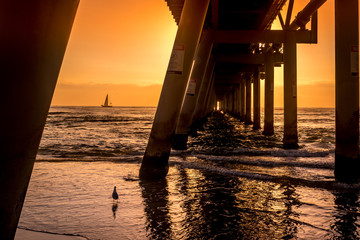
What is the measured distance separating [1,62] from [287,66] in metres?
11.8

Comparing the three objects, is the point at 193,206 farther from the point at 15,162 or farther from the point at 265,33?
the point at 265,33

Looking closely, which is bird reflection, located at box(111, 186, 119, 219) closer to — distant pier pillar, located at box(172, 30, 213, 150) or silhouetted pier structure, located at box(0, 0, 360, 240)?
silhouetted pier structure, located at box(0, 0, 360, 240)

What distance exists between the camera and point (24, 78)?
1.86m

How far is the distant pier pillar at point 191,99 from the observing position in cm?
1173

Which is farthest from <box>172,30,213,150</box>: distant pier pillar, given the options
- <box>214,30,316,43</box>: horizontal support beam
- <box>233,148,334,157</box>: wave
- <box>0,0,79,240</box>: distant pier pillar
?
<box>0,0,79,240</box>: distant pier pillar

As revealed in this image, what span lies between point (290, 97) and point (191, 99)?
3.45m

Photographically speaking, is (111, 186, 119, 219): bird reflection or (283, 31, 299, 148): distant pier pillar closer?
(111, 186, 119, 219): bird reflection

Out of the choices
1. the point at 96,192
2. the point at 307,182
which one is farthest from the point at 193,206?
the point at 307,182

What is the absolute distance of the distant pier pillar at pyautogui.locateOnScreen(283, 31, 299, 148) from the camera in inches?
480

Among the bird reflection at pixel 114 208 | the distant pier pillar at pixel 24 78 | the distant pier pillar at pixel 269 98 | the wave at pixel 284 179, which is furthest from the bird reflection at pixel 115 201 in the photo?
the distant pier pillar at pixel 269 98

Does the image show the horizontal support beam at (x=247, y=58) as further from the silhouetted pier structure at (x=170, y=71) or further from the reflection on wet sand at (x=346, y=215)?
the reflection on wet sand at (x=346, y=215)

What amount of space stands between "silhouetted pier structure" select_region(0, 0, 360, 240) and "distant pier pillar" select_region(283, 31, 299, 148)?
34mm

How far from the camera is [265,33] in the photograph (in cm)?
1360

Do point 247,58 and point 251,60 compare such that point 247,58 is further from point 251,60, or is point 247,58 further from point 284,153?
point 284,153
